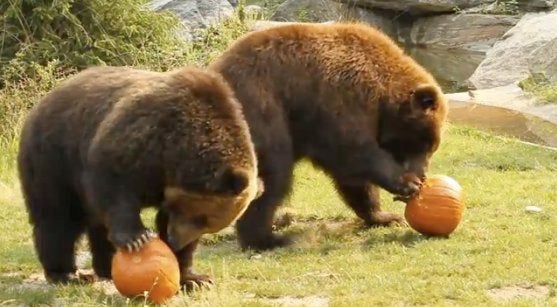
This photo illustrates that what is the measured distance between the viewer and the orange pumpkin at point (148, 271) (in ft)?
20.9

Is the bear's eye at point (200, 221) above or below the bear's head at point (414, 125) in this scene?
above

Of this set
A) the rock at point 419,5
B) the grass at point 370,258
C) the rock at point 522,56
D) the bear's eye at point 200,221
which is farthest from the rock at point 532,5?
the bear's eye at point 200,221

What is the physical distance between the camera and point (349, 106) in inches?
339

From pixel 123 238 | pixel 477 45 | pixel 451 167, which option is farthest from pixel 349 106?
pixel 477 45

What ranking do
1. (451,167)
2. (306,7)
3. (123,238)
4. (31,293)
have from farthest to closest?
(306,7)
(451,167)
(31,293)
(123,238)

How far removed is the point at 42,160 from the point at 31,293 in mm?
927

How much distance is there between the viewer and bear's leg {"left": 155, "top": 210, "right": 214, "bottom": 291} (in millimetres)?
6879

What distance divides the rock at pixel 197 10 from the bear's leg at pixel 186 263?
38.2 ft

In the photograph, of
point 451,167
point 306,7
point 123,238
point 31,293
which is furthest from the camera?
point 306,7

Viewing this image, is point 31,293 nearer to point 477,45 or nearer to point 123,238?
point 123,238

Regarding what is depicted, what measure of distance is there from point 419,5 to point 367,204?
2016 centimetres

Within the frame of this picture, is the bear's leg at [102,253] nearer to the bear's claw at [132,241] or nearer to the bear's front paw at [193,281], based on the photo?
the bear's front paw at [193,281]

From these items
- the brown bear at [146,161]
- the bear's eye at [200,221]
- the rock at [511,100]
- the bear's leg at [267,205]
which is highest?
the brown bear at [146,161]

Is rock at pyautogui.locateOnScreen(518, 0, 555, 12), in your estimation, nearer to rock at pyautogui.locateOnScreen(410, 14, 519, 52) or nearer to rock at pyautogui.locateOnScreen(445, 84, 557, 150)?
rock at pyautogui.locateOnScreen(410, 14, 519, 52)
